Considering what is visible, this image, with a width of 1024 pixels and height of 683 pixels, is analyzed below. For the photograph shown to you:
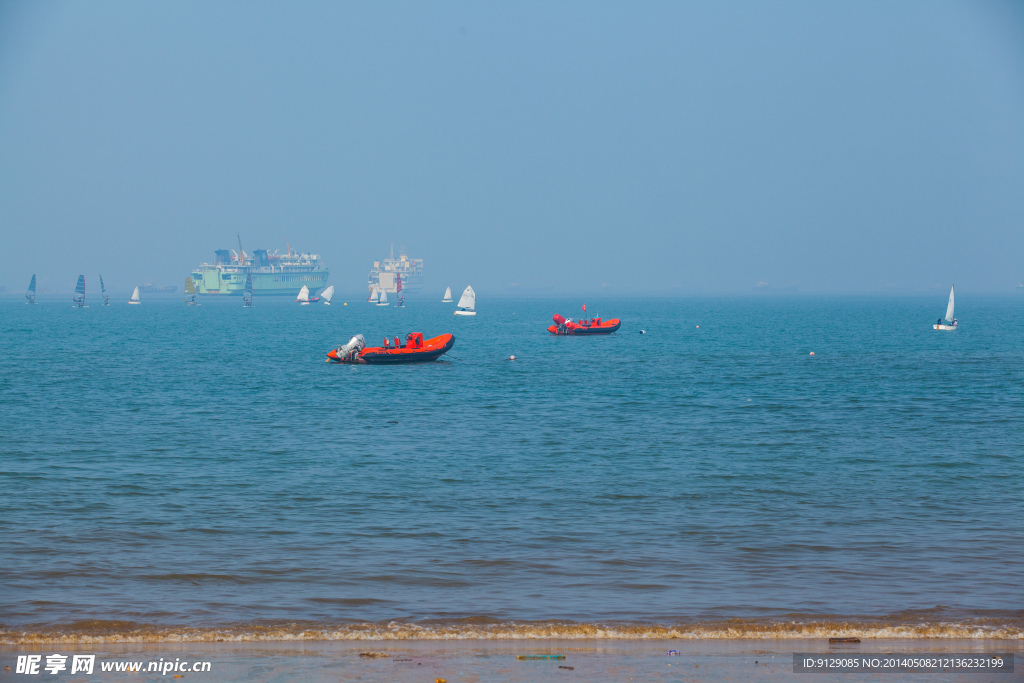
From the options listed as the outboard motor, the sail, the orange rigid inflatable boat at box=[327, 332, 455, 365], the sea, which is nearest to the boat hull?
the orange rigid inflatable boat at box=[327, 332, 455, 365]

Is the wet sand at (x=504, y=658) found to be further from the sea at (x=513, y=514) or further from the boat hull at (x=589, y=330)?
the boat hull at (x=589, y=330)

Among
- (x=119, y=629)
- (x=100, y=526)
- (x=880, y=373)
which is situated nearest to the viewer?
(x=119, y=629)

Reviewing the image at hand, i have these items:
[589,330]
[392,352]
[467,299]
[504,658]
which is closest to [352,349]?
[392,352]

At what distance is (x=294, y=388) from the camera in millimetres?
52188

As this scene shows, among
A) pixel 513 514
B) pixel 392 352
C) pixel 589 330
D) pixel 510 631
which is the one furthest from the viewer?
pixel 589 330

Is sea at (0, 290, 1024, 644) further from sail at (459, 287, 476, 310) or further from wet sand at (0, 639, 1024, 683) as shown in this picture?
sail at (459, 287, 476, 310)

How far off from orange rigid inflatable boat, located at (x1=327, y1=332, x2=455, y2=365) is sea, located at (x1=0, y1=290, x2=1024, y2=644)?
58.4ft

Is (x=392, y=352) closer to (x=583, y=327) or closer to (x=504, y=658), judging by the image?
(x=583, y=327)

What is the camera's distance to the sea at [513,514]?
13406mm

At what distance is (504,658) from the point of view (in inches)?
441

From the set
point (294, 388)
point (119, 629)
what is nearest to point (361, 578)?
point (119, 629)

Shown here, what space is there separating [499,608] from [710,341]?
288ft

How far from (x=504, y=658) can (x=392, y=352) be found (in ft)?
186

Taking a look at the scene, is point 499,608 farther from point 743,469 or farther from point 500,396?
point 500,396
